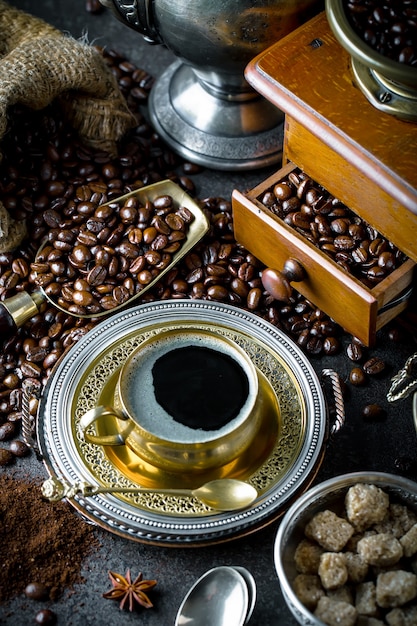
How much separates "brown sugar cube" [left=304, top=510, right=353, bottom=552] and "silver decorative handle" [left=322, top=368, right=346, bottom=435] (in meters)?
0.19

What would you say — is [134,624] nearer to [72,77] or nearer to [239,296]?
[239,296]

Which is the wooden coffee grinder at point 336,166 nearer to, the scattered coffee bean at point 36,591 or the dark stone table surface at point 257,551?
the dark stone table surface at point 257,551

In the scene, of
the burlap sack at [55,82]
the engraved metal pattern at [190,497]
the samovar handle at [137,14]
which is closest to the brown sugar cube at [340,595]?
the engraved metal pattern at [190,497]

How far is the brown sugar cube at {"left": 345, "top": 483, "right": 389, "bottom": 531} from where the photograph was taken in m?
1.46

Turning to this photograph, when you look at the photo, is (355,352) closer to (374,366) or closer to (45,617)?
(374,366)

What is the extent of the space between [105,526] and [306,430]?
38 cm

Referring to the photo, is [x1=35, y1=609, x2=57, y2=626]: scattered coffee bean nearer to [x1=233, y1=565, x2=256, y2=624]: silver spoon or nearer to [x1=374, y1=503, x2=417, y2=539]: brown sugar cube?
[x1=233, y1=565, x2=256, y2=624]: silver spoon

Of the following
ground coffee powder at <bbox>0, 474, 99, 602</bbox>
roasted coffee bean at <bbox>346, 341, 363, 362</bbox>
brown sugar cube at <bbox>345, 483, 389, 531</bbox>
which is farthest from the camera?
roasted coffee bean at <bbox>346, 341, 363, 362</bbox>

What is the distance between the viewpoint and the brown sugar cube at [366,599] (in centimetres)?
140

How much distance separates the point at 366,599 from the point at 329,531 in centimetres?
11

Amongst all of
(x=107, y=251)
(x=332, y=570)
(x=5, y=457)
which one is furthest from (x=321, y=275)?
(x=5, y=457)

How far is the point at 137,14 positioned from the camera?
1921 millimetres

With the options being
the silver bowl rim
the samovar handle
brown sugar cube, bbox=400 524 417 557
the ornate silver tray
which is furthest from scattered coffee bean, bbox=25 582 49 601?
the samovar handle

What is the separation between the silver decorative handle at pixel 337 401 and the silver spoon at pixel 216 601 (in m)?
0.31
